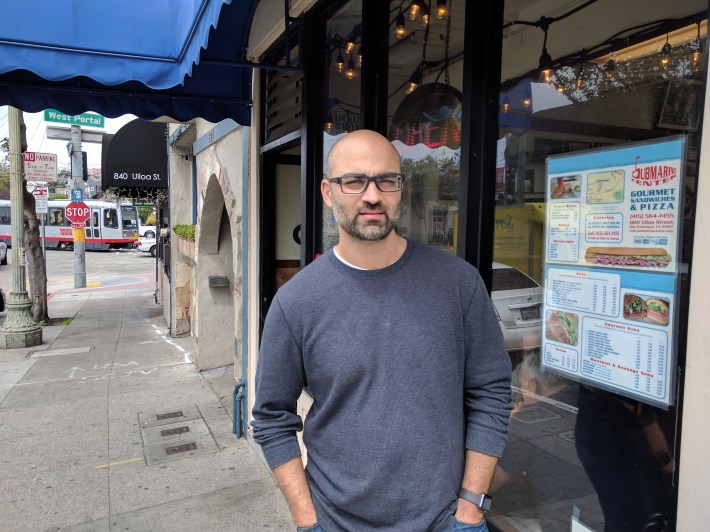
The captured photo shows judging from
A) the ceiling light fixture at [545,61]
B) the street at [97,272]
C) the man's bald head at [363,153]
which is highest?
the ceiling light fixture at [545,61]

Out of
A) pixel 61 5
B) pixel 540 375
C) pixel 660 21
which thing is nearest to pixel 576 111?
pixel 660 21

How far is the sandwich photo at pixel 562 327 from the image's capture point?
2.14 metres

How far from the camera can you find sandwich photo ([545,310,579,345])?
7.02 ft

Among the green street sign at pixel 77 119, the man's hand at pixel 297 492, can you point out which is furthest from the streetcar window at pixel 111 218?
the man's hand at pixel 297 492

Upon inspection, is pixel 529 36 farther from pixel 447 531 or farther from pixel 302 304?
pixel 447 531

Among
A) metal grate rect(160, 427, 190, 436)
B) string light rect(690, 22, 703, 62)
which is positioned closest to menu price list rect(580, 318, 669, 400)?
string light rect(690, 22, 703, 62)

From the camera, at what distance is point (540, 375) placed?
92.7 inches

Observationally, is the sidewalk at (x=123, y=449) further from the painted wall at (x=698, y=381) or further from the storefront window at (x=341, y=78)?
the painted wall at (x=698, y=381)

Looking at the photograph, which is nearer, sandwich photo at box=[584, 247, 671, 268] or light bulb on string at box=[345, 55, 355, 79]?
sandwich photo at box=[584, 247, 671, 268]

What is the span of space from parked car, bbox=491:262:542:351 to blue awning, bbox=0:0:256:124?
1.77 meters

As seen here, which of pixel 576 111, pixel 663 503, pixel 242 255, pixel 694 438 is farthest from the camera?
pixel 242 255

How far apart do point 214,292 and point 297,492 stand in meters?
6.57

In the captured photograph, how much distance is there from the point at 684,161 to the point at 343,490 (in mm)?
1440

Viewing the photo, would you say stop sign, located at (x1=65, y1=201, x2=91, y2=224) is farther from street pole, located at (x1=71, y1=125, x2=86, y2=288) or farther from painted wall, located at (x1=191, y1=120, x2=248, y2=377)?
painted wall, located at (x1=191, y1=120, x2=248, y2=377)
